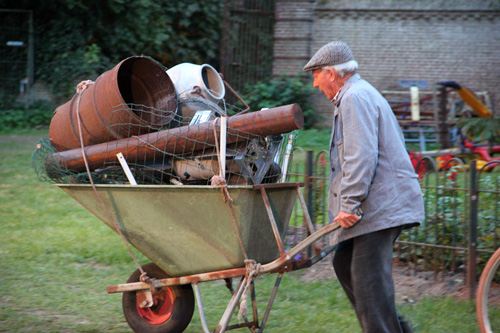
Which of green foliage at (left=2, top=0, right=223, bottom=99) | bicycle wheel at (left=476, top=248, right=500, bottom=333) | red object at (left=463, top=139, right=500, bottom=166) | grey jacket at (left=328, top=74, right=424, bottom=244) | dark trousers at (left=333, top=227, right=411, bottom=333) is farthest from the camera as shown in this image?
green foliage at (left=2, top=0, right=223, bottom=99)

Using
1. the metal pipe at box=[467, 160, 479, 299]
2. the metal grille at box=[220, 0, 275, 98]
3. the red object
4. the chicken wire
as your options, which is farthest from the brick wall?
the chicken wire

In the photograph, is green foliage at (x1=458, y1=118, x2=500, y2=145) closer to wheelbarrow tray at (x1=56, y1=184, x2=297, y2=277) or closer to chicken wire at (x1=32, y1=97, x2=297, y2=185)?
chicken wire at (x1=32, y1=97, x2=297, y2=185)

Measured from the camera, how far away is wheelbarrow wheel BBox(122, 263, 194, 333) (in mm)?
3523

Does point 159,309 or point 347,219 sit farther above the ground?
point 347,219

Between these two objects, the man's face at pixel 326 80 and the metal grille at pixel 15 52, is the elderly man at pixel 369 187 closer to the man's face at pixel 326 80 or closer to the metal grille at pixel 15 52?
the man's face at pixel 326 80

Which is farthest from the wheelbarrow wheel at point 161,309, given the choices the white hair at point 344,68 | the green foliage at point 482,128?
the green foliage at point 482,128

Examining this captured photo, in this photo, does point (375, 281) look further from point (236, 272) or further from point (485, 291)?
point (485, 291)

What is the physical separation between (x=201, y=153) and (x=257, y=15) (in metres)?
10.7

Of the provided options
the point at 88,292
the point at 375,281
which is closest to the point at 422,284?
the point at 375,281

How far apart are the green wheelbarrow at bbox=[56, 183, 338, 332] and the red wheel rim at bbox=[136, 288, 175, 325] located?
0.10 meters

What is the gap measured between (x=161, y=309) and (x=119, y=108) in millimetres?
1290

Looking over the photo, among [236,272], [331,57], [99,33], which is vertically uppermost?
[99,33]

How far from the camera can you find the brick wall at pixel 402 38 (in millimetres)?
12695

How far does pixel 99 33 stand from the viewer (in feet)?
45.1
